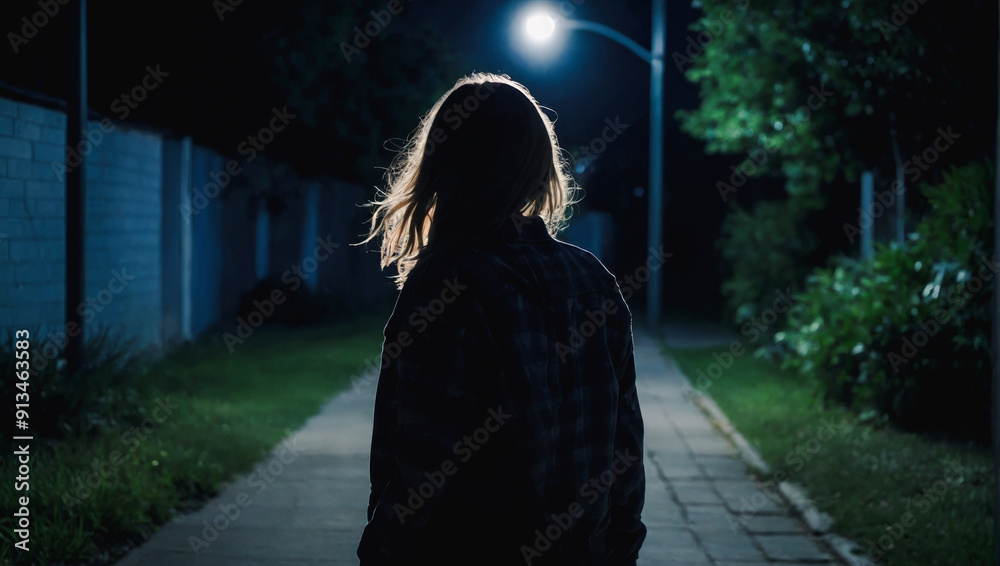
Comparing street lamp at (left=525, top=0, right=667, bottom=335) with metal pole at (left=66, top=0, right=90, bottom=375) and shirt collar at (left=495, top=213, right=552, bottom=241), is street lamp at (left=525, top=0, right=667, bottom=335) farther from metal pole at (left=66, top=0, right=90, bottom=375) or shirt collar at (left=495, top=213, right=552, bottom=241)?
shirt collar at (left=495, top=213, right=552, bottom=241)

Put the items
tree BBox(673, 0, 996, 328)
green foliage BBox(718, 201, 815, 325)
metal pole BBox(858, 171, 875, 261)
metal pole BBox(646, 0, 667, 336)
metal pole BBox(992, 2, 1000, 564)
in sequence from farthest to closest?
metal pole BBox(646, 0, 667, 336), green foliage BBox(718, 201, 815, 325), metal pole BBox(858, 171, 875, 261), tree BBox(673, 0, 996, 328), metal pole BBox(992, 2, 1000, 564)

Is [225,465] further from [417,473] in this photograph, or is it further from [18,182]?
[417,473]

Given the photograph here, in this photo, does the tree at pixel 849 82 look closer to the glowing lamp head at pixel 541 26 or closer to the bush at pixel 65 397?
the glowing lamp head at pixel 541 26

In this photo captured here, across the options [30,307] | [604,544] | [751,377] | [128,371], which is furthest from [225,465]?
[751,377]

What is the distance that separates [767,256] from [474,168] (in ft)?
46.7

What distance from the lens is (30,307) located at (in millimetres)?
8625

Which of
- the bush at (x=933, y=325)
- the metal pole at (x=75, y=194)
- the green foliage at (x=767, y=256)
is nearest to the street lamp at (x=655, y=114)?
the green foliage at (x=767, y=256)

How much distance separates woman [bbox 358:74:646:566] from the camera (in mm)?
1810

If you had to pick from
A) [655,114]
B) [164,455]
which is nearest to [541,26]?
[655,114]

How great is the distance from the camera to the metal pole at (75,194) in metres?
7.36

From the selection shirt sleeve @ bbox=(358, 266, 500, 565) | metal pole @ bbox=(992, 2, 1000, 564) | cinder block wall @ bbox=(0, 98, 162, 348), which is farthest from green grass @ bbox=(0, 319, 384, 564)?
metal pole @ bbox=(992, 2, 1000, 564)

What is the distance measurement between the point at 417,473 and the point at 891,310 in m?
7.20

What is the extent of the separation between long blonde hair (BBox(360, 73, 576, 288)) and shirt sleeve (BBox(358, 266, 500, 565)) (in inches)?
6.8

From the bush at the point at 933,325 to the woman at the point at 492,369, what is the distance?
622 cm
